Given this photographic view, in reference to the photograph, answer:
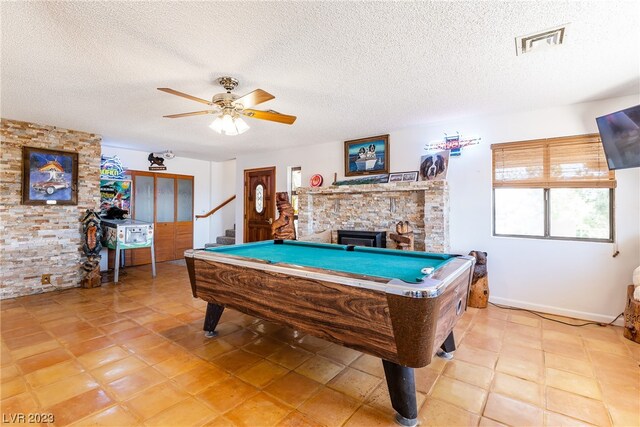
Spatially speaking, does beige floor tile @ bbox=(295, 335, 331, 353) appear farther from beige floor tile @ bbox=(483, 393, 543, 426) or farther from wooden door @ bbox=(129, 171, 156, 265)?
wooden door @ bbox=(129, 171, 156, 265)

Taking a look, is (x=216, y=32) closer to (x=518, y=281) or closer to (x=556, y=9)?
(x=556, y=9)

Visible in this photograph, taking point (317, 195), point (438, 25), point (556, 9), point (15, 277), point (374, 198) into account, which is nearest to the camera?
point (556, 9)

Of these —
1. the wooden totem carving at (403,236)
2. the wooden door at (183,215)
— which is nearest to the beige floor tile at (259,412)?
the wooden totem carving at (403,236)

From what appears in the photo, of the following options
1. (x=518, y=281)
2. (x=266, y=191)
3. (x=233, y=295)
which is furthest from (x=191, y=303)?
(x=518, y=281)

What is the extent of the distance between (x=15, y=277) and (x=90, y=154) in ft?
6.78

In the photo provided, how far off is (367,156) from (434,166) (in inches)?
44.1

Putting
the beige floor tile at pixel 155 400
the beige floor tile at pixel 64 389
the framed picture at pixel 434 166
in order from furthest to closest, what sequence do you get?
1. the framed picture at pixel 434 166
2. the beige floor tile at pixel 64 389
3. the beige floor tile at pixel 155 400

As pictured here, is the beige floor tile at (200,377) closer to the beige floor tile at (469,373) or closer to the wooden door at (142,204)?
the beige floor tile at (469,373)

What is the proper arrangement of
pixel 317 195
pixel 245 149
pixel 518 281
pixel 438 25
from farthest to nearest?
1. pixel 245 149
2. pixel 317 195
3. pixel 518 281
4. pixel 438 25

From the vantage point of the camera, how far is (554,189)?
3492mm

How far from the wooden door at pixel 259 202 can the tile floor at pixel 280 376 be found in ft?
10.1

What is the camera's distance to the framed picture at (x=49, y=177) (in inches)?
162

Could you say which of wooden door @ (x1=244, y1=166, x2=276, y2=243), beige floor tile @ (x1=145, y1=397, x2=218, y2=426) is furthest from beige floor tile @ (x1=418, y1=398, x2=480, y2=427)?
wooden door @ (x1=244, y1=166, x2=276, y2=243)

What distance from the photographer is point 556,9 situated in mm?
1755
